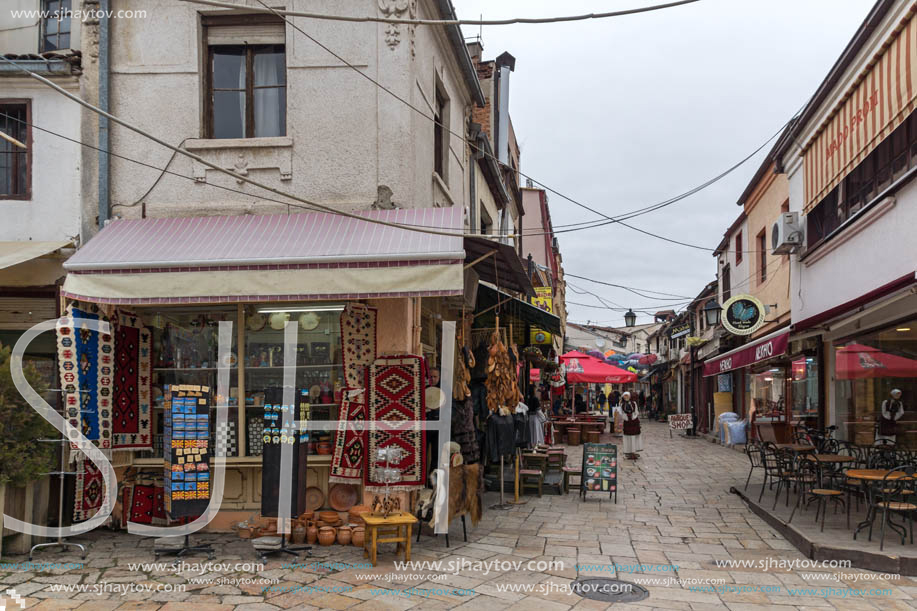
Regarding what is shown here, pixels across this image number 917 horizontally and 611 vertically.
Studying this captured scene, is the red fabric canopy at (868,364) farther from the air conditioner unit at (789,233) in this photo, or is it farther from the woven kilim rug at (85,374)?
the woven kilim rug at (85,374)

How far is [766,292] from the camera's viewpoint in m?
18.8

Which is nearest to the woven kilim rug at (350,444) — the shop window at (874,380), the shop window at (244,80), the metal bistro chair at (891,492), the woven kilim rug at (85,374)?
the woven kilim rug at (85,374)

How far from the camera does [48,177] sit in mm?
9094

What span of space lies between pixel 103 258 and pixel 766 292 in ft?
53.4

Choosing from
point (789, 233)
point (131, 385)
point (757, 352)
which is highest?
point (789, 233)

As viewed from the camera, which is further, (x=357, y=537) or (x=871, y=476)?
(x=357, y=537)

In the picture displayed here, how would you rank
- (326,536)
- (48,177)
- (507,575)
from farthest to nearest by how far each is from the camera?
(48,177) → (326,536) → (507,575)

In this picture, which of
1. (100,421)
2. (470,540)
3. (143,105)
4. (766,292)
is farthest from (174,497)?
(766,292)

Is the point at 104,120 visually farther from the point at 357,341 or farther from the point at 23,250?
the point at 357,341

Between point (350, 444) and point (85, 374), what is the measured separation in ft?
10.1

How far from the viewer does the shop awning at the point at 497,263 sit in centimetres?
822

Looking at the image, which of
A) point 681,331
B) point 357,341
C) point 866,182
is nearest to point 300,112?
point 357,341

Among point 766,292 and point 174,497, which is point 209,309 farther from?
point 766,292

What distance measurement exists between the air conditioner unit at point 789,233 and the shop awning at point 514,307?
4.93m
